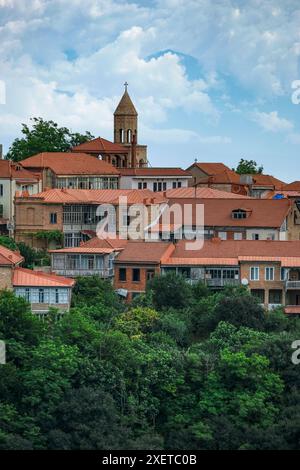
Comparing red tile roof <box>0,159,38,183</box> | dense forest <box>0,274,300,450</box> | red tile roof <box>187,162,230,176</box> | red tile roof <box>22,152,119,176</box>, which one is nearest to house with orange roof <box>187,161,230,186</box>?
red tile roof <box>187,162,230,176</box>

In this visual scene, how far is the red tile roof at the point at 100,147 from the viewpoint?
91562 millimetres

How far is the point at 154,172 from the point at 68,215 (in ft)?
41.9

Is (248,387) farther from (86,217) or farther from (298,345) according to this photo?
(86,217)

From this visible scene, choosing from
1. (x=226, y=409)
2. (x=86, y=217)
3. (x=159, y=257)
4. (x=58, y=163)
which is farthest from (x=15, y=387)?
(x=58, y=163)

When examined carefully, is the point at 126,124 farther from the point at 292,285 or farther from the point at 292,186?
the point at 292,285

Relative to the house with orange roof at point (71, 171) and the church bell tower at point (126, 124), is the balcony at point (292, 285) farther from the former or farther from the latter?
the church bell tower at point (126, 124)

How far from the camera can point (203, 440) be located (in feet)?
177

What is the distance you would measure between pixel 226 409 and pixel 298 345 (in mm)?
4031

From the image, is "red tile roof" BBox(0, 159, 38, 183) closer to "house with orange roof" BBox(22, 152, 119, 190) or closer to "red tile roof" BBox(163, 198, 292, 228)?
"house with orange roof" BBox(22, 152, 119, 190)

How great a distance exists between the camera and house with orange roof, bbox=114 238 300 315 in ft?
219

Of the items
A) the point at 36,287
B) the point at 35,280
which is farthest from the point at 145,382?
the point at 35,280

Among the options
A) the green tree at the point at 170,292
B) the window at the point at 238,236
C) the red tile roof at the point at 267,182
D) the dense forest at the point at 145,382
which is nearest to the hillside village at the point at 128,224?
the window at the point at 238,236

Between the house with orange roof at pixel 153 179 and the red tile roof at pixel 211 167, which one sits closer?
the house with orange roof at pixel 153 179

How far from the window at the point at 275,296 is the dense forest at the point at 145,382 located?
3972 millimetres
